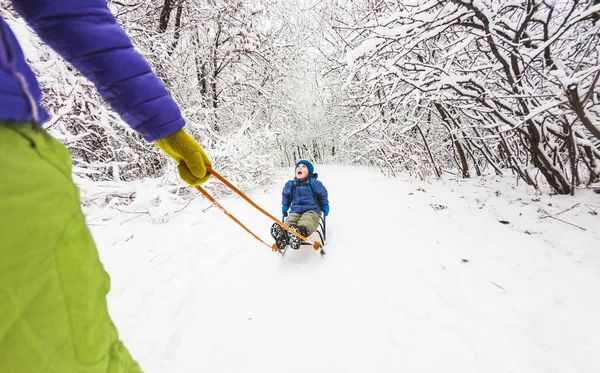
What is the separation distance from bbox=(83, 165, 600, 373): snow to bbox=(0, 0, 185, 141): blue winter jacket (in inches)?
63.7

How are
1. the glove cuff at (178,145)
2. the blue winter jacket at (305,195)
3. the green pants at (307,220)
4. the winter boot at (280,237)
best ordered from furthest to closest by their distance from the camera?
the blue winter jacket at (305,195), the green pants at (307,220), the winter boot at (280,237), the glove cuff at (178,145)

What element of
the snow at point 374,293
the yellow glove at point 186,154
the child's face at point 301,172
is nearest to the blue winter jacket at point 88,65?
the yellow glove at point 186,154

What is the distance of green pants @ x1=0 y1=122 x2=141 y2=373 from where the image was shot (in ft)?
1.39

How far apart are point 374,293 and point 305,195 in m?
1.89

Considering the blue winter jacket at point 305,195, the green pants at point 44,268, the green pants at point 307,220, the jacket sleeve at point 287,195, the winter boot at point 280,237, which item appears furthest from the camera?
the jacket sleeve at point 287,195

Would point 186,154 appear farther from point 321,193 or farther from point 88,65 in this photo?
point 321,193

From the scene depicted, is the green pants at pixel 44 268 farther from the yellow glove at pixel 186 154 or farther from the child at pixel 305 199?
the child at pixel 305 199

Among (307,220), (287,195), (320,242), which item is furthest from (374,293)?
(287,195)

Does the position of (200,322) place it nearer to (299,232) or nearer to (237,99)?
(299,232)

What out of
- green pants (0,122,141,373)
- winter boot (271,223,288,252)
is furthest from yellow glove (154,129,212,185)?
winter boot (271,223,288,252)

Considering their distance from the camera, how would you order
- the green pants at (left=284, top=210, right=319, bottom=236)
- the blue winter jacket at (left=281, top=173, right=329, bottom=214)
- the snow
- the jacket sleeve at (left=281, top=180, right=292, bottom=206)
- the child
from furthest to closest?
the jacket sleeve at (left=281, top=180, right=292, bottom=206) → the blue winter jacket at (left=281, top=173, right=329, bottom=214) → the child → the green pants at (left=284, top=210, right=319, bottom=236) → the snow

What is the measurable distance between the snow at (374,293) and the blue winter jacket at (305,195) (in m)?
0.50

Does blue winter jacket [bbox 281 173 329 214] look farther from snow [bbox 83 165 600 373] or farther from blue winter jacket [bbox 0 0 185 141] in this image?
blue winter jacket [bbox 0 0 185 141]

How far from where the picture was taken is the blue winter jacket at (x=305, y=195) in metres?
3.82
